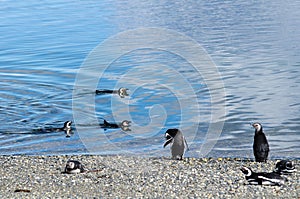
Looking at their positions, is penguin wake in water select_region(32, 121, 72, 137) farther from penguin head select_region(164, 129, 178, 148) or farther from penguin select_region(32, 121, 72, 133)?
penguin head select_region(164, 129, 178, 148)

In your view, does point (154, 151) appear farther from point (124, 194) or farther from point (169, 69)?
point (169, 69)

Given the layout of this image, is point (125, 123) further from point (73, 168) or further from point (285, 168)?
point (285, 168)

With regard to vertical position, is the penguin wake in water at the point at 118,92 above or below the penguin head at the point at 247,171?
below

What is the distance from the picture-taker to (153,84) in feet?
60.8

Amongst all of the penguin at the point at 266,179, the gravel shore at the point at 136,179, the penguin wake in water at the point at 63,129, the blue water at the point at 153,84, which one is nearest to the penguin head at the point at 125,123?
the blue water at the point at 153,84

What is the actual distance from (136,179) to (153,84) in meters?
8.60

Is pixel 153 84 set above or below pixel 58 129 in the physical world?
above

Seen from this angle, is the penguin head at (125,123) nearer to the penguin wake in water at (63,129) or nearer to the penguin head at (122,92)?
the penguin wake in water at (63,129)

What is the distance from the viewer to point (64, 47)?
84.3 feet

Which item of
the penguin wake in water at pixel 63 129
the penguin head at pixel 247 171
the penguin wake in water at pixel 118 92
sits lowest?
the penguin wake in water at pixel 63 129

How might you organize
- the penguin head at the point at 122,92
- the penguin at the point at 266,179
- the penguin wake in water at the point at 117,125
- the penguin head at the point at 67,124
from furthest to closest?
the penguin head at the point at 122,92 < the penguin wake in water at the point at 117,125 < the penguin head at the point at 67,124 < the penguin at the point at 266,179

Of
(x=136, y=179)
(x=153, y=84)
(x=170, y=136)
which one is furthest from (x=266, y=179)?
(x=153, y=84)

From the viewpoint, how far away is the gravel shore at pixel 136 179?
934 centimetres

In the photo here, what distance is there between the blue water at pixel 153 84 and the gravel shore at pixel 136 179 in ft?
4.90
